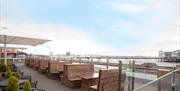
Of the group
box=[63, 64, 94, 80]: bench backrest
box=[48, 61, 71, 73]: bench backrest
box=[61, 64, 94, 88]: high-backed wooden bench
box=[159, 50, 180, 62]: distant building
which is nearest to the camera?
box=[61, 64, 94, 88]: high-backed wooden bench

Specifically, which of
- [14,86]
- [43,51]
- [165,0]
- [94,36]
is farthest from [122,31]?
[43,51]

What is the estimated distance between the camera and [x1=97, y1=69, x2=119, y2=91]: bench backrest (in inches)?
220

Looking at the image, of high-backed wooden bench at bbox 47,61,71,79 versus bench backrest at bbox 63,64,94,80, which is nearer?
bench backrest at bbox 63,64,94,80

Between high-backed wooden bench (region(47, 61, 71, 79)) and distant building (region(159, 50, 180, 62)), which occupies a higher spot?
distant building (region(159, 50, 180, 62))

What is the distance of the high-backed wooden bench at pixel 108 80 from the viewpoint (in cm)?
559

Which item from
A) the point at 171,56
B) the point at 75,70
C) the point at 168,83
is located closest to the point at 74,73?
the point at 75,70

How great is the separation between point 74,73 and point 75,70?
137mm

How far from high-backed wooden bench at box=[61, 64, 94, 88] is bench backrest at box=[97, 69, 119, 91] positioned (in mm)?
2342

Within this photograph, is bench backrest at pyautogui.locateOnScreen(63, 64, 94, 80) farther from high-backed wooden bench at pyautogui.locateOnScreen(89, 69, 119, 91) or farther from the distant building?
the distant building

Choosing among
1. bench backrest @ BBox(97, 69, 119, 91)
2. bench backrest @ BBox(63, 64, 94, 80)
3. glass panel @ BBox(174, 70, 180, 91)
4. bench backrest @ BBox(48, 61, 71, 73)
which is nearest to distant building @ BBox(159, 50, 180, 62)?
bench backrest @ BBox(48, 61, 71, 73)

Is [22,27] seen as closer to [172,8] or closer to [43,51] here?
[172,8]

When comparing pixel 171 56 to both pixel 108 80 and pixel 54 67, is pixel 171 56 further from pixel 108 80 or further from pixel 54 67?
pixel 108 80

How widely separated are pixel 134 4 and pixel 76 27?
803cm

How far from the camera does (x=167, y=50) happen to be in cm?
1859
